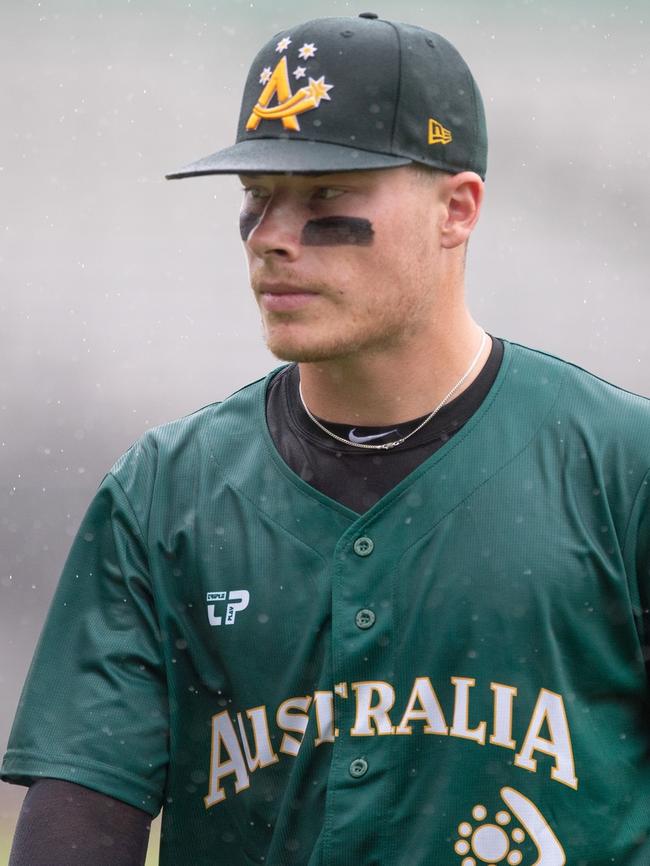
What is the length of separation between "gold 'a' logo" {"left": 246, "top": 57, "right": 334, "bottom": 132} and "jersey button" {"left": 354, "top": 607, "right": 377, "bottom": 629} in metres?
0.83

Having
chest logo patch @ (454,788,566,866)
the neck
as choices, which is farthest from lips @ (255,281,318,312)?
chest logo patch @ (454,788,566,866)

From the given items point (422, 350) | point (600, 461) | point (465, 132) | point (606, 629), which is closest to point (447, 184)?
point (465, 132)

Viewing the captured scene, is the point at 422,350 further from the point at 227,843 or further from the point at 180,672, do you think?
the point at 227,843

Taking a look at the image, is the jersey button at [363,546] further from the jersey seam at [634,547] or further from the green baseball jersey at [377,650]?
the jersey seam at [634,547]

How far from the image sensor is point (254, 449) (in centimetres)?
275

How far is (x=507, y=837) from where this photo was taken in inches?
96.6

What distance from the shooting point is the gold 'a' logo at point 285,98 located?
2521mm

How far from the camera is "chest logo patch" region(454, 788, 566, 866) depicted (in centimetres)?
245

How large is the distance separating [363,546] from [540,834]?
0.57 m

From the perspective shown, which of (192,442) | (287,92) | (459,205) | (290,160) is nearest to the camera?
(290,160)

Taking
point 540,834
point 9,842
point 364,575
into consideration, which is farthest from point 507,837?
point 9,842

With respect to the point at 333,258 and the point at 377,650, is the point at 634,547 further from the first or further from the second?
the point at 333,258

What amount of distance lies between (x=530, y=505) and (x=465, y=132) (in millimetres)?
680

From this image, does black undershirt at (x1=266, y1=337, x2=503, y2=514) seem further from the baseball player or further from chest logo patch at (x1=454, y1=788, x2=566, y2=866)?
chest logo patch at (x1=454, y1=788, x2=566, y2=866)
